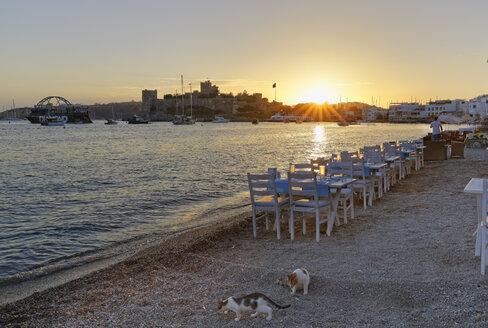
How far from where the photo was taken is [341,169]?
8633 millimetres

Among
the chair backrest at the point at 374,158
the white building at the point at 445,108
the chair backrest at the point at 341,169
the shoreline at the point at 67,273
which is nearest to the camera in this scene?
the shoreline at the point at 67,273

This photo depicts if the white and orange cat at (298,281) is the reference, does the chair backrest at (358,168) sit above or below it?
above

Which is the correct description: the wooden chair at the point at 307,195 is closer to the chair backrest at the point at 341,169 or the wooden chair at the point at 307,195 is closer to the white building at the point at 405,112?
the chair backrest at the point at 341,169

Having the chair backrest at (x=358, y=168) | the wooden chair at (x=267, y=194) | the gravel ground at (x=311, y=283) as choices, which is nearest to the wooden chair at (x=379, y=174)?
the chair backrest at (x=358, y=168)

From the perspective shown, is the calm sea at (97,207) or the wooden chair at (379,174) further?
the wooden chair at (379,174)

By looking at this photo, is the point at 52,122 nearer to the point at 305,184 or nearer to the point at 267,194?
the point at 267,194

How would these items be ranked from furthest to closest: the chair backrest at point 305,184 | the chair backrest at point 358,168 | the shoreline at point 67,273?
the chair backrest at point 358,168
the chair backrest at point 305,184
the shoreline at point 67,273

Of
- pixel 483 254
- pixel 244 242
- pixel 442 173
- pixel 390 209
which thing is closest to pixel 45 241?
pixel 244 242

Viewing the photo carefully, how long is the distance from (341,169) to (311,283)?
411cm

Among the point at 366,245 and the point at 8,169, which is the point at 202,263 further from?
the point at 8,169

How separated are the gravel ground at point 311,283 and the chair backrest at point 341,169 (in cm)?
99

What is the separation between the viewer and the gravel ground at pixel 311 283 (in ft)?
13.6

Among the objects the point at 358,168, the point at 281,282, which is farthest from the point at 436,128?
the point at 281,282

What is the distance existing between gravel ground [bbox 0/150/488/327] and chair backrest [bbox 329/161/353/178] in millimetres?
986
